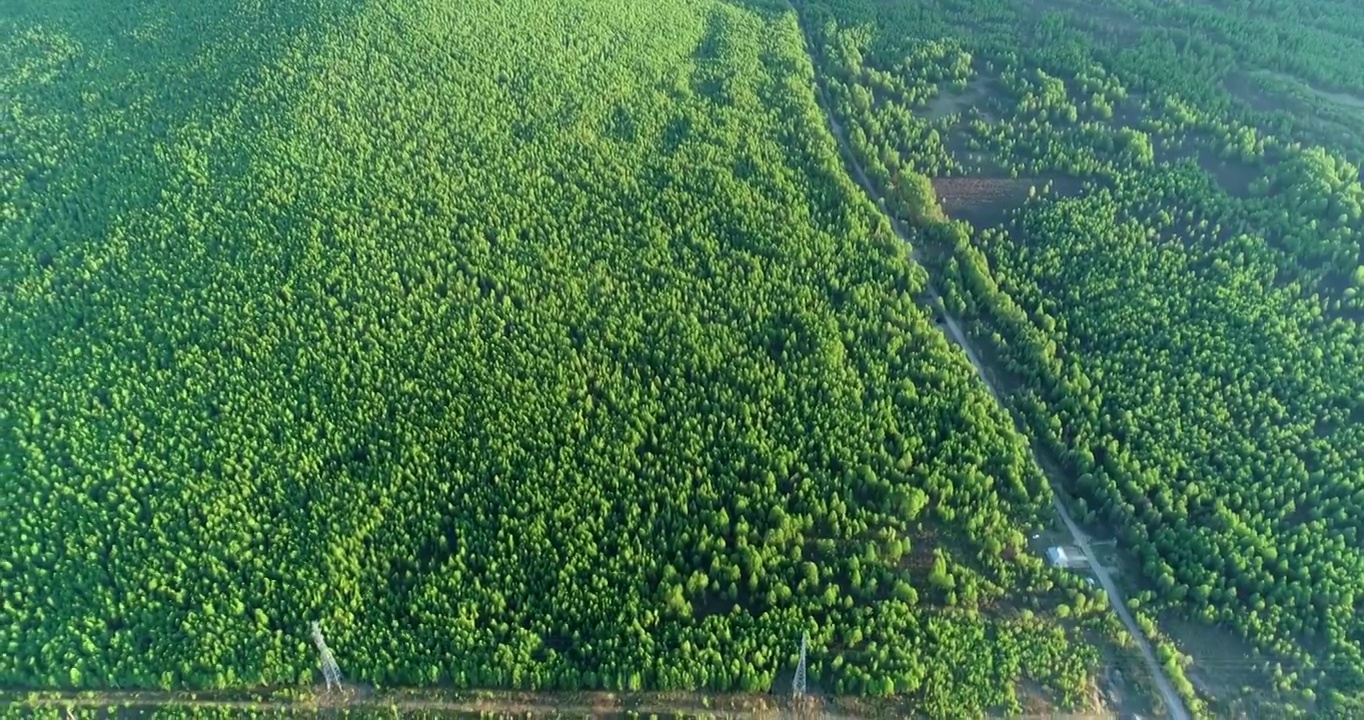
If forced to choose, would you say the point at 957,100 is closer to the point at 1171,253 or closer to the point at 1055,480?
the point at 1171,253

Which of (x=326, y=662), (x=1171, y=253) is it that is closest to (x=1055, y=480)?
(x=1171, y=253)

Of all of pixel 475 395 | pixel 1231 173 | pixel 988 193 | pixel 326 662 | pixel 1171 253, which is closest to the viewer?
pixel 326 662

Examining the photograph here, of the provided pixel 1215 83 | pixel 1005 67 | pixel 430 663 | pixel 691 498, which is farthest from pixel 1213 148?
pixel 430 663

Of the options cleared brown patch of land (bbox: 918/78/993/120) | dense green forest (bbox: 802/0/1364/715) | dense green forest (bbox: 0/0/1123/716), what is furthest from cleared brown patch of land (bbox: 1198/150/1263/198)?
dense green forest (bbox: 0/0/1123/716)

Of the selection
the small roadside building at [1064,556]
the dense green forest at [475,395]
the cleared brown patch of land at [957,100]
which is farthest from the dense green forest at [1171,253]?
the dense green forest at [475,395]

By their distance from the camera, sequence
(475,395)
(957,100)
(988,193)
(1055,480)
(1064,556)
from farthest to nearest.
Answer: (957,100) → (988,193) → (475,395) → (1055,480) → (1064,556)

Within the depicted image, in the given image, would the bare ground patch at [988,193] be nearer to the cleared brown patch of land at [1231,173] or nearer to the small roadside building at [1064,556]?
the cleared brown patch of land at [1231,173]
